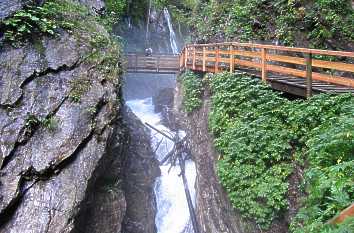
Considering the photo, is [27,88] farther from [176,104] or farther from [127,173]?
[176,104]

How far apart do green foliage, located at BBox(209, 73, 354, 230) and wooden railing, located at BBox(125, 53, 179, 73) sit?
1333 centimetres

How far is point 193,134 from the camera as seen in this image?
1362cm

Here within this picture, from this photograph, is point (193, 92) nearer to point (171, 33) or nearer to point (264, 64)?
point (264, 64)

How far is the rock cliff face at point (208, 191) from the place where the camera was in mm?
8852

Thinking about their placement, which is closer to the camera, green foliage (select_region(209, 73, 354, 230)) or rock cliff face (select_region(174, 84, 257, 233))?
green foliage (select_region(209, 73, 354, 230))

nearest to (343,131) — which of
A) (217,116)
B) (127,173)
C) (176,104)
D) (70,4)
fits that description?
(217,116)

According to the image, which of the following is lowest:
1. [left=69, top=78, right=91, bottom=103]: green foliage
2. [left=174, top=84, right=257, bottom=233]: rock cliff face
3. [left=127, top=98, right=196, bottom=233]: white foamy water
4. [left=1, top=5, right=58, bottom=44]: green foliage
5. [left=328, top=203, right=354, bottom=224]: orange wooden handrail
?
[left=127, top=98, right=196, bottom=233]: white foamy water

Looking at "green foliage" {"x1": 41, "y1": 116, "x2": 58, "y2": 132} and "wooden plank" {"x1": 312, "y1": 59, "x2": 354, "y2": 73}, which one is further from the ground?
"wooden plank" {"x1": 312, "y1": 59, "x2": 354, "y2": 73}

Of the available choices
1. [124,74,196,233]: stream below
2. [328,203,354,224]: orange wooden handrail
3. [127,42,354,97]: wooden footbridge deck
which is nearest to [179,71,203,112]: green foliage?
[127,42,354,97]: wooden footbridge deck

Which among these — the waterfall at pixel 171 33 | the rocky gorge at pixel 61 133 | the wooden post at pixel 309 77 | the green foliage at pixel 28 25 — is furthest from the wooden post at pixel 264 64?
the waterfall at pixel 171 33

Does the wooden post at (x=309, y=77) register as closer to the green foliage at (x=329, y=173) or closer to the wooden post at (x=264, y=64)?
the green foliage at (x=329, y=173)

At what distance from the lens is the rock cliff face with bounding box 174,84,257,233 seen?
8852mm

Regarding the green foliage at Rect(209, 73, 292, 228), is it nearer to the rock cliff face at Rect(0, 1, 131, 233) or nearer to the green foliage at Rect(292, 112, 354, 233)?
the green foliage at Rect(292, 112, 354, 233)

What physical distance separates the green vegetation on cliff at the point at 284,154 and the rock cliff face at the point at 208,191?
86 cm
